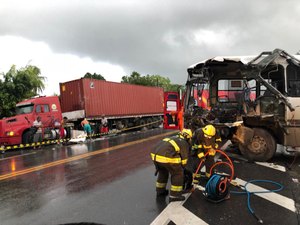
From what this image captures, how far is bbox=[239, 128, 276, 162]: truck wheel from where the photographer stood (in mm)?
8133

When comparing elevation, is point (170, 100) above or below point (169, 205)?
above

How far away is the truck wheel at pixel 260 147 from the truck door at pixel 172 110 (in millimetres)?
2986

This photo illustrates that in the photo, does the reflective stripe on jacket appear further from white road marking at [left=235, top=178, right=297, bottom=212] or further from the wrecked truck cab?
the wrecked truck cab

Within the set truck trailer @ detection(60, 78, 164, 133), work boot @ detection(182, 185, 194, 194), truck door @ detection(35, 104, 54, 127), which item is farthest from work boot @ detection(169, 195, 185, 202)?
truck trailer @ detection(60, 78, 164, 133)

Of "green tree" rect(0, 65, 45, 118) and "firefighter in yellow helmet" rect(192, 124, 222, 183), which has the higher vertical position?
"green tree" rect(0, 65, 45, 118)

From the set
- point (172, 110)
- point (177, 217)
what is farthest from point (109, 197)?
point (172, 110)

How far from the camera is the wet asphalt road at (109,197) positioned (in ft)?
15.5

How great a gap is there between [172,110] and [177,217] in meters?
A: 6.53

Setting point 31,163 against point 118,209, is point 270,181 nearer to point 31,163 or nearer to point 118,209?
point 118,209

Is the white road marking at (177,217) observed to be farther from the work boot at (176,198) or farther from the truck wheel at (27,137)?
the truck wheel at (27,137)

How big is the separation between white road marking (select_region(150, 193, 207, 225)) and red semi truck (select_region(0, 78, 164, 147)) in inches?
507

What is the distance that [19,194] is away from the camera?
6.46 meters

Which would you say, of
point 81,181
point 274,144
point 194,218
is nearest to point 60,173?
point 81,181

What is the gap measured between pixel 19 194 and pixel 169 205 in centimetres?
334
